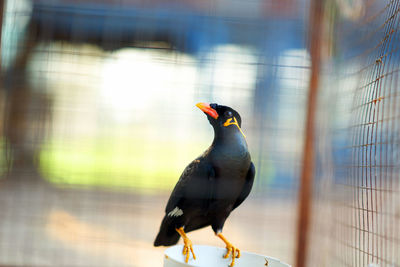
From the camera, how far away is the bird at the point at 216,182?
0.68 m

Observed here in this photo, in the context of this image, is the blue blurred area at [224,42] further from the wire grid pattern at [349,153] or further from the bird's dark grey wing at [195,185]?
the bird's dark grey wing at [195,185]

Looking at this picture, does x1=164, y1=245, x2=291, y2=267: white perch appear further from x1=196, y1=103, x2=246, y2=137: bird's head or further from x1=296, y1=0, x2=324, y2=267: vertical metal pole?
x1=296, y1=0, x2=324, y2=267: vertical metal pole

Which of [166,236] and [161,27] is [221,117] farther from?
[161,27]

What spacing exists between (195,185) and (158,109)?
0.51m

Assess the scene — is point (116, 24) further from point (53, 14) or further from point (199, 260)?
point (199, 260)

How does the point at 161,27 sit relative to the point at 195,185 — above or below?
above

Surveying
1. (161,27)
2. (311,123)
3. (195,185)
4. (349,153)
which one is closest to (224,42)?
(161,27)

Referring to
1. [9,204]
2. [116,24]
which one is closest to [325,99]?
[116,24]

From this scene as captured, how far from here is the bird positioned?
68cm

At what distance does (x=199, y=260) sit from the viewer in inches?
27.0

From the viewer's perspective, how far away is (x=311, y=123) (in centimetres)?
120

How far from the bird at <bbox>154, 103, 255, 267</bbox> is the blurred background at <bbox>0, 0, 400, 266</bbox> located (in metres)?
0.39

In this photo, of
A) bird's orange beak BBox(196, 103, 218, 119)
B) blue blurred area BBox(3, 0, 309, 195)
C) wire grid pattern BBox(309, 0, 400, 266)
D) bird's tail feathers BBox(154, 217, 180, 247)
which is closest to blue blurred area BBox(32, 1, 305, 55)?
blue blurred area BBox(3, 0, 309, 195)

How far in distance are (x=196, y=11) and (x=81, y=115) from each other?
0.47 metres
